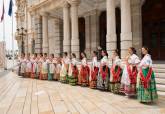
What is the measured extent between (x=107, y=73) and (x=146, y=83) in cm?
296

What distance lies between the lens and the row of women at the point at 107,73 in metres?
9.14

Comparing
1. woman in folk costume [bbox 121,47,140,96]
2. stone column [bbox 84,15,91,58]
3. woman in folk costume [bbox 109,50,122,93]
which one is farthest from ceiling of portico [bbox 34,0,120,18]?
woman in folk costume [bbox 121,47,140,96]

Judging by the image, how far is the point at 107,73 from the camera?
39.0 ft

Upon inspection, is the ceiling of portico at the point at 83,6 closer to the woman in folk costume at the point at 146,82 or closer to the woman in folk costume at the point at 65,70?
the woman in folk costume at the point at 65,70

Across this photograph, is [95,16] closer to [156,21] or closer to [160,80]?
[156,21]

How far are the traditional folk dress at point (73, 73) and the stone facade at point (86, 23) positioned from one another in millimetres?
1886

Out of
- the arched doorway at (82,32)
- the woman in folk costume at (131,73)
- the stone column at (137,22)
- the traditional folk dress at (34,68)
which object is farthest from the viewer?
the arched doorway at (82,32)

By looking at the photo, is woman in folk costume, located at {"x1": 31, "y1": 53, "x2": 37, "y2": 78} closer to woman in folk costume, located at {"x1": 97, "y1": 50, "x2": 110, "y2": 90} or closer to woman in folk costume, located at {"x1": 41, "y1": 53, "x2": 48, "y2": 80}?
woman in folk costume, located at {"x1": 41, "y1": 53, "x2": 48, "y2": 80}

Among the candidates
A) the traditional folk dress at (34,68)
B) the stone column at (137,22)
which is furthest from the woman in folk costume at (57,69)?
the stone column at (137,22)

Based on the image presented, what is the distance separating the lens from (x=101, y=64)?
12.0m

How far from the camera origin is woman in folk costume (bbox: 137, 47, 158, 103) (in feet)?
29.7

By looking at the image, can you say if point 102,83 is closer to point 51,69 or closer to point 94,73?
point 94,73

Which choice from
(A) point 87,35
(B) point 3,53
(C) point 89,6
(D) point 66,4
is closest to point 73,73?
(D) point 66,4

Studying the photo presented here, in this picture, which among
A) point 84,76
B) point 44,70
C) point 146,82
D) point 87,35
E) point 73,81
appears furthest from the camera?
point 87,35
